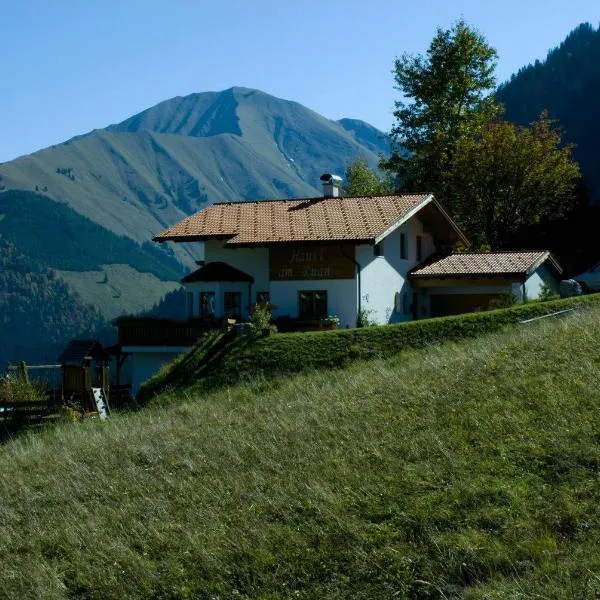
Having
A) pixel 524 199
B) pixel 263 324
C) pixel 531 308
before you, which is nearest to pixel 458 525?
pixel 531 308

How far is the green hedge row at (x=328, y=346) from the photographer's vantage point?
3322cm

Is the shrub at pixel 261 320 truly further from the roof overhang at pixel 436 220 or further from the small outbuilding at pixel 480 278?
the small outbuilding at pixel 480 278

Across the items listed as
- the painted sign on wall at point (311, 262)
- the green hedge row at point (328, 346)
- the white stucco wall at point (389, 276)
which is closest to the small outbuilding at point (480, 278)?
the white stucco wall at point (389, 276)

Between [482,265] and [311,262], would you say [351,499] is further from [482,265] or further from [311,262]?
[482,265]

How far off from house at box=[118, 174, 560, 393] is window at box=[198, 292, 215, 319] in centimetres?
5

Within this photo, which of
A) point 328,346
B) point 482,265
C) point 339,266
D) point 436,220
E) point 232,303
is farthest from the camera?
point 436,220

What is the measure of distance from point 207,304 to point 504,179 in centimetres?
2264

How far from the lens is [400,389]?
2108 centimetres

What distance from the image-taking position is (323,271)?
42.1m

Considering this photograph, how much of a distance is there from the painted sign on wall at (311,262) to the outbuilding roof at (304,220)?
2.44ft

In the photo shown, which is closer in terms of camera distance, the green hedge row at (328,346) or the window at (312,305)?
the green hedge row at (328,346)

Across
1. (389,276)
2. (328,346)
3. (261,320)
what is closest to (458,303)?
(389,276)

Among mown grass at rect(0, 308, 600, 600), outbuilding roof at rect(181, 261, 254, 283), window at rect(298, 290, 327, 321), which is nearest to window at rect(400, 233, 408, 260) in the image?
window at rect(298, 290, 327, 321)

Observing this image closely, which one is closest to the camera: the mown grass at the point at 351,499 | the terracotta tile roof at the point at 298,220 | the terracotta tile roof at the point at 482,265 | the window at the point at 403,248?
the mown grass at the point at 351,499
